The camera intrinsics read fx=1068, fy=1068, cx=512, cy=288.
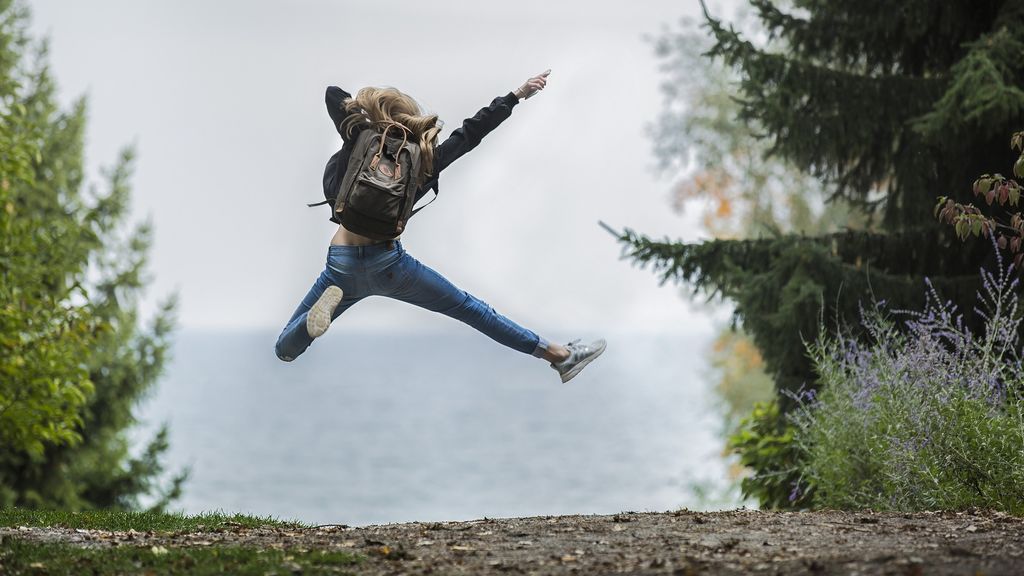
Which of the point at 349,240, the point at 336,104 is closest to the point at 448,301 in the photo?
the point at 349,240

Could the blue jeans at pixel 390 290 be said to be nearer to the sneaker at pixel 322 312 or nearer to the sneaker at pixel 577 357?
the sneaker at pixel 322 312

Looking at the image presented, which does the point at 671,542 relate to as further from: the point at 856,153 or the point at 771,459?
the point at 856,153

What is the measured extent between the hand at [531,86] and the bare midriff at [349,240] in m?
1.20

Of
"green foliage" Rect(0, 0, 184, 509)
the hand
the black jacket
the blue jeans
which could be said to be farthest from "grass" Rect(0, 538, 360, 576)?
"green foliage" Rect(0, 0, 184, 509)

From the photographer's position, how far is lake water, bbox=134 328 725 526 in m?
47.4

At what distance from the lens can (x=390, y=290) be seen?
237 inches

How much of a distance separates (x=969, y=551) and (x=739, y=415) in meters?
18.0

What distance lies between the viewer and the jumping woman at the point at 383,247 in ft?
19.1

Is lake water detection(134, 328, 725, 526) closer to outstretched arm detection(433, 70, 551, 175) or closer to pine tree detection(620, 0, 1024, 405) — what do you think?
pine tree detection(620, 0, 1024, 405)

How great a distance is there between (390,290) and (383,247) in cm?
28

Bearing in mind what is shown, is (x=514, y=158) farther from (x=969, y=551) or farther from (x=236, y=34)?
(x=969, y=551)

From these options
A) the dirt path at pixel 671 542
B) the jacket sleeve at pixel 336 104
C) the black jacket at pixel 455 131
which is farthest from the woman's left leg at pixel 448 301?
the dirt path at pixel 671 542

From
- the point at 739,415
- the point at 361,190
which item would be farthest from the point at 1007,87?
the point at 739,415

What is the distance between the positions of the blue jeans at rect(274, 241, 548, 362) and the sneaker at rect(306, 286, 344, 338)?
5.0 inches
